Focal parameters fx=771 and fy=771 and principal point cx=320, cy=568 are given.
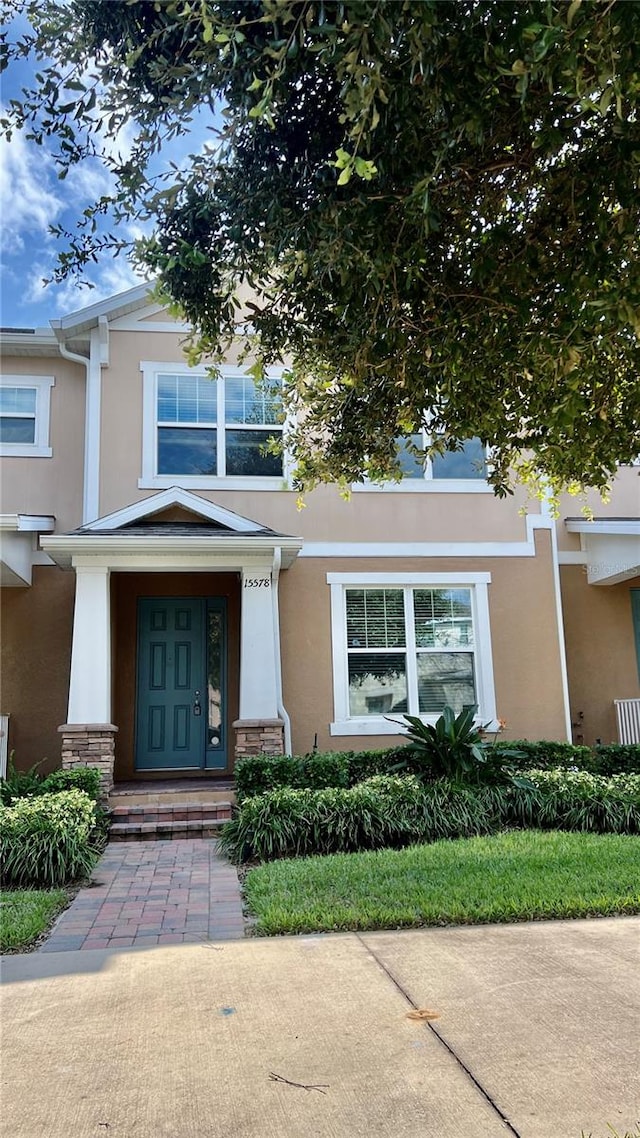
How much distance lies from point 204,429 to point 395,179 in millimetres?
7360

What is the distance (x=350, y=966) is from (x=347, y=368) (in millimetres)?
3948

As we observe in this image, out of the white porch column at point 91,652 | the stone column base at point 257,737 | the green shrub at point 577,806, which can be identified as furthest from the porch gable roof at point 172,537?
Result: the green shrub at point 577,806

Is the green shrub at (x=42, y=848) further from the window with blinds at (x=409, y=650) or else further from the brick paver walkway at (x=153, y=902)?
the window with blinds at (x=409, y=650)

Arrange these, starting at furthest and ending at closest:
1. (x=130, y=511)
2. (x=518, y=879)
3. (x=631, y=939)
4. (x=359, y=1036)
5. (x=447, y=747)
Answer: (x=130, y=511) < (x=447, y=747) < (x=518, y=879) < (x=631, y=939) < (x=359, y=1036)

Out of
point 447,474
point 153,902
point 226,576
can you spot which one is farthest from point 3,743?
point 447,474

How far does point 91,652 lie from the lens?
9.68 meters

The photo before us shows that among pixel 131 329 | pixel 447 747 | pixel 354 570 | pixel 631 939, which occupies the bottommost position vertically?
pixel 631 939

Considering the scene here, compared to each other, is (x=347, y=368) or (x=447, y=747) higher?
(x=347, y=368)

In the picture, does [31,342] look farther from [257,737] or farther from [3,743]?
[257,737]

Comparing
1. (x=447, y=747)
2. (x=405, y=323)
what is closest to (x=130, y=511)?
(x=447, y=747)

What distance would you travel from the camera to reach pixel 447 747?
30.2 feet

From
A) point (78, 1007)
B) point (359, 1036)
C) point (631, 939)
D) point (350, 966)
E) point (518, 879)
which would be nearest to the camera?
point (359, 1036)

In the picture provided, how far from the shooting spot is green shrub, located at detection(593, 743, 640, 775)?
9.82 m

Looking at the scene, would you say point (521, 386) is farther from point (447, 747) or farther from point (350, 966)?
point (447, 747)
